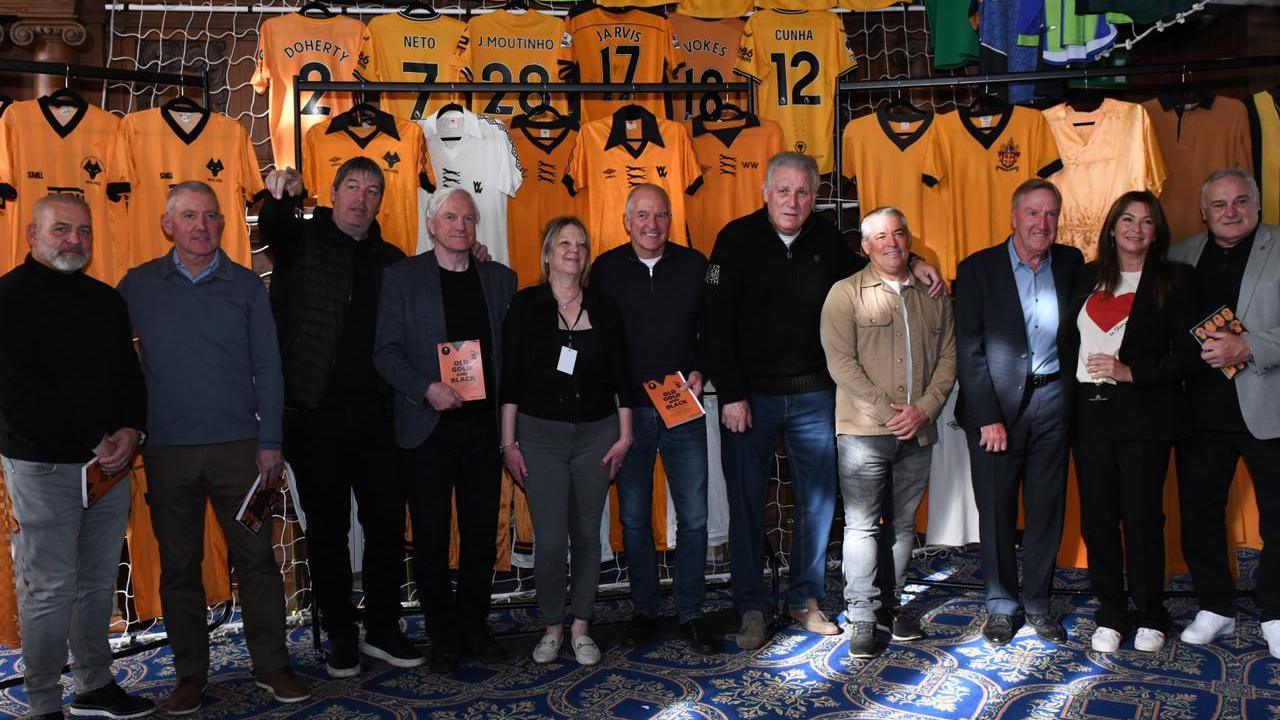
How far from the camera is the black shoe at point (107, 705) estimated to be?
3018 millimetres

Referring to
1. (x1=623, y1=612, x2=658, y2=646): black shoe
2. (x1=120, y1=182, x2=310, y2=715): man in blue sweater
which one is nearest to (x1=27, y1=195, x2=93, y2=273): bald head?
(x1=120, y1=182, x2=310, y2=715): man in blue sweater

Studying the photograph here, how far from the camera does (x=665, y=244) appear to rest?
3.57 meters

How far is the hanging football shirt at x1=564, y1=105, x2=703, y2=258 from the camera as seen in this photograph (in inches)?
167

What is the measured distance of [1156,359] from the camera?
3.32 metres

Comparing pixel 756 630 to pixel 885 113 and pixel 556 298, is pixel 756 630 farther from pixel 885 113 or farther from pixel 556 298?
pixel 885 113

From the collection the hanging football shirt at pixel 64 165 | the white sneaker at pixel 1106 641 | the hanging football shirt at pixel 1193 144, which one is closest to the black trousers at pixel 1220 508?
the white sneaker at pixel 1106 641

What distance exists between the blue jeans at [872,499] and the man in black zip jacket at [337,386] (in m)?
1.57

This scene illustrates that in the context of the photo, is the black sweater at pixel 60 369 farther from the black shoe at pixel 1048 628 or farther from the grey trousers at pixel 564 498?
the black shoe at pixel 1048 628

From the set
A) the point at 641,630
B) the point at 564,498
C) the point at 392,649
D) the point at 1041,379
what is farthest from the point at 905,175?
the point at 392,649

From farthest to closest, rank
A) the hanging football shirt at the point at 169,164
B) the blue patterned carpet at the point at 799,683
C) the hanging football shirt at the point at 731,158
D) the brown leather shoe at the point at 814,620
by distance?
the hanging football shirt at the point at 731,158, the hanging football shirt at the point at 169,164, the brown leather shoe at the point at 814,620, the blue patterned carpet at the point at 799,683

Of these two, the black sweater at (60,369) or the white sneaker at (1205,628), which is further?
the white sneaker at (1205,628)

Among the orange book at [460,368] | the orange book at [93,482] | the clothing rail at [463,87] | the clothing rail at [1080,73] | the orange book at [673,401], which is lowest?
the orange book at [93,482]

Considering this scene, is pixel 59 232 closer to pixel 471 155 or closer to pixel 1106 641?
pixel 471 155

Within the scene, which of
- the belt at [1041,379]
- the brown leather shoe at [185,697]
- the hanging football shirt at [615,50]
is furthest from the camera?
the hanging football shirt at [615,50]
